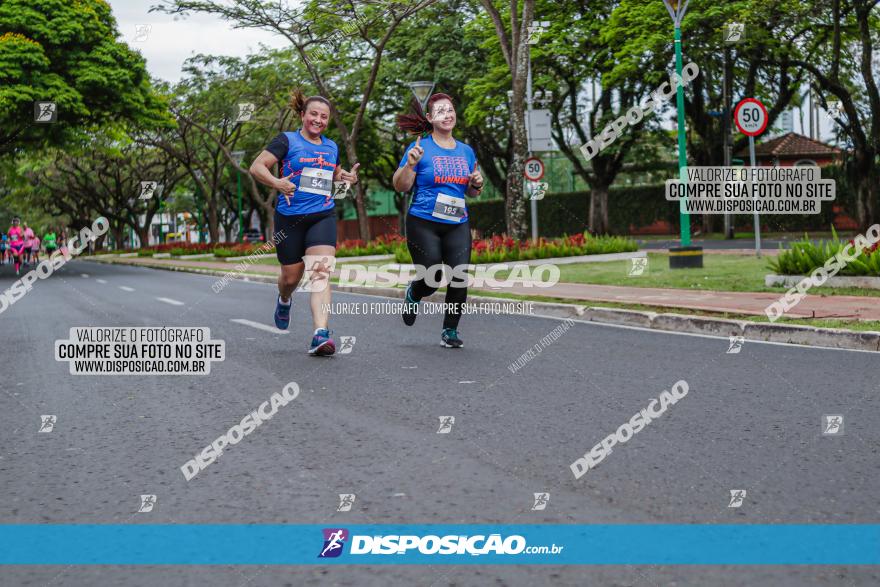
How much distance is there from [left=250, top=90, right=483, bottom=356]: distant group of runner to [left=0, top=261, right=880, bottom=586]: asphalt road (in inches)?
23.5

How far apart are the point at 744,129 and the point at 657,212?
2945 cm

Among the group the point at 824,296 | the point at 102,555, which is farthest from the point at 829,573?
the point at 824,296

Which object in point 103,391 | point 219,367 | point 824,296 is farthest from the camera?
point 824,296

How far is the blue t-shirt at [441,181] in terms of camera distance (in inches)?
324

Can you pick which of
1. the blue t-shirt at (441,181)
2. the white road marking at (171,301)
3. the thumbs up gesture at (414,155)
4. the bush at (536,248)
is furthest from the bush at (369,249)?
the thumbs up gesture at (414,155)

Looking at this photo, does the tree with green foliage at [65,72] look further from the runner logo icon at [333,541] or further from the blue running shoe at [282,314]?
the runner logo icon at [333,541]

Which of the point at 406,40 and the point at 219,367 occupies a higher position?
the point at 406,40

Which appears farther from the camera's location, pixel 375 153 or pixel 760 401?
pixel 375 153

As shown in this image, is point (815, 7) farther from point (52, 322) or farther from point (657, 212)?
point (52, 322)

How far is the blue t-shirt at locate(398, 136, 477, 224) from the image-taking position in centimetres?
823

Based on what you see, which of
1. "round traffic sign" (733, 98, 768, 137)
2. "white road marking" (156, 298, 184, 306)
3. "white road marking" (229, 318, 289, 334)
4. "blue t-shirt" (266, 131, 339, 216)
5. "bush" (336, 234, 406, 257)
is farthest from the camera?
"bush" (336, 234, 406, 257)

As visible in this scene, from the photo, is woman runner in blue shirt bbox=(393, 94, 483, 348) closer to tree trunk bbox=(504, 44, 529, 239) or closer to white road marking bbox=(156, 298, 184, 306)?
white road marking bbox=(156, 298, 184, 306)

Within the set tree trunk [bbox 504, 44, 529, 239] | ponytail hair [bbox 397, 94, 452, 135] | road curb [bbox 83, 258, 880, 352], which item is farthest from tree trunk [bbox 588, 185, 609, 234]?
ponytail hair [bbox 397, 94, 452, 135]

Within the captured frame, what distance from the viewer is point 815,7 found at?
94.5 feet
